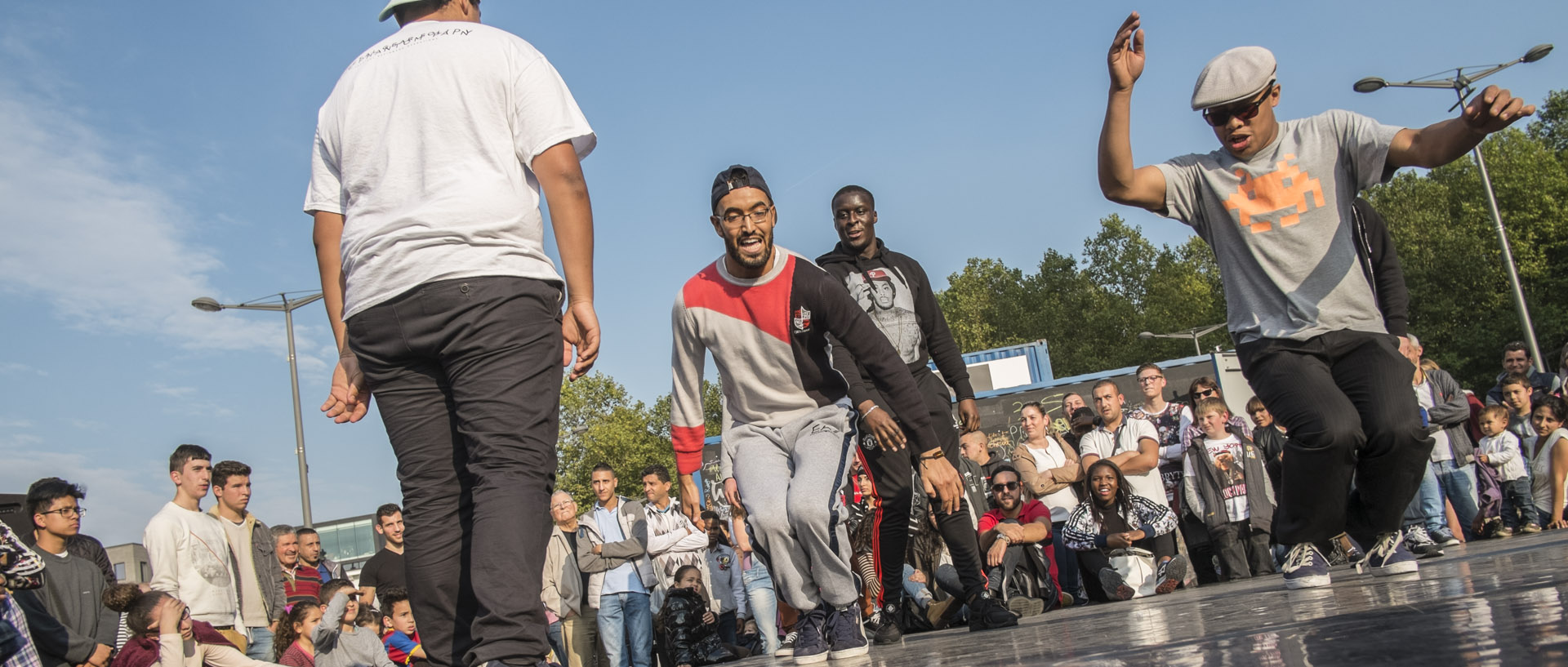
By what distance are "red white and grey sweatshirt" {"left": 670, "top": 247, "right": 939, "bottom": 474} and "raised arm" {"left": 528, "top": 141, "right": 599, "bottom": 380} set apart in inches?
77.1

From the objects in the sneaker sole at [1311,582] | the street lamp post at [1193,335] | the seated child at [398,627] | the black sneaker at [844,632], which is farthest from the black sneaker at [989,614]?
the street lamp post at [1193,335]

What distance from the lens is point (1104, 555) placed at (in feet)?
31.5

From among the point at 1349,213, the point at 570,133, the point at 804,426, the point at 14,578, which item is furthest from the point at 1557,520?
the point at 14,578

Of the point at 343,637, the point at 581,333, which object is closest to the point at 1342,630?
the point at 581,333

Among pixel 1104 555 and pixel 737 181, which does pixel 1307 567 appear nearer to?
pixel 737 181

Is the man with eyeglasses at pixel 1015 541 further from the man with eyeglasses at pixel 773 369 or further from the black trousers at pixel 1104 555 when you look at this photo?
the man with eyeglasses at pixel 773 369

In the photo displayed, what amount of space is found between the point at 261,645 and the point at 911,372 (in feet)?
18.3

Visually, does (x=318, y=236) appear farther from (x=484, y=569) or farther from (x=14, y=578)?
(x=14, y=578)

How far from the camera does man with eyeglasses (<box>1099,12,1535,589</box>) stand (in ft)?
13.8

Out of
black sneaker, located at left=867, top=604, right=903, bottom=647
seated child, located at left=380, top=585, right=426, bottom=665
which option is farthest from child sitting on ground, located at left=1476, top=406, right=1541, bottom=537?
seated child, located at left=380, top=585, right=426, bottom=665

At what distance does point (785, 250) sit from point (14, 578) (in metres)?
4.20

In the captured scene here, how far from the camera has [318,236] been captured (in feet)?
11.7

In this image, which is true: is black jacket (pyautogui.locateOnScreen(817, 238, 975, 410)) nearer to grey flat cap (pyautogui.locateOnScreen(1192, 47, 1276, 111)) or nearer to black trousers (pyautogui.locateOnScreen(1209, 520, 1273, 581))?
grey flat cap (pyautogui.locateOnScreen(1192, 47, 1276, 111))

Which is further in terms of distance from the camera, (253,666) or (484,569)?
(253,666)
